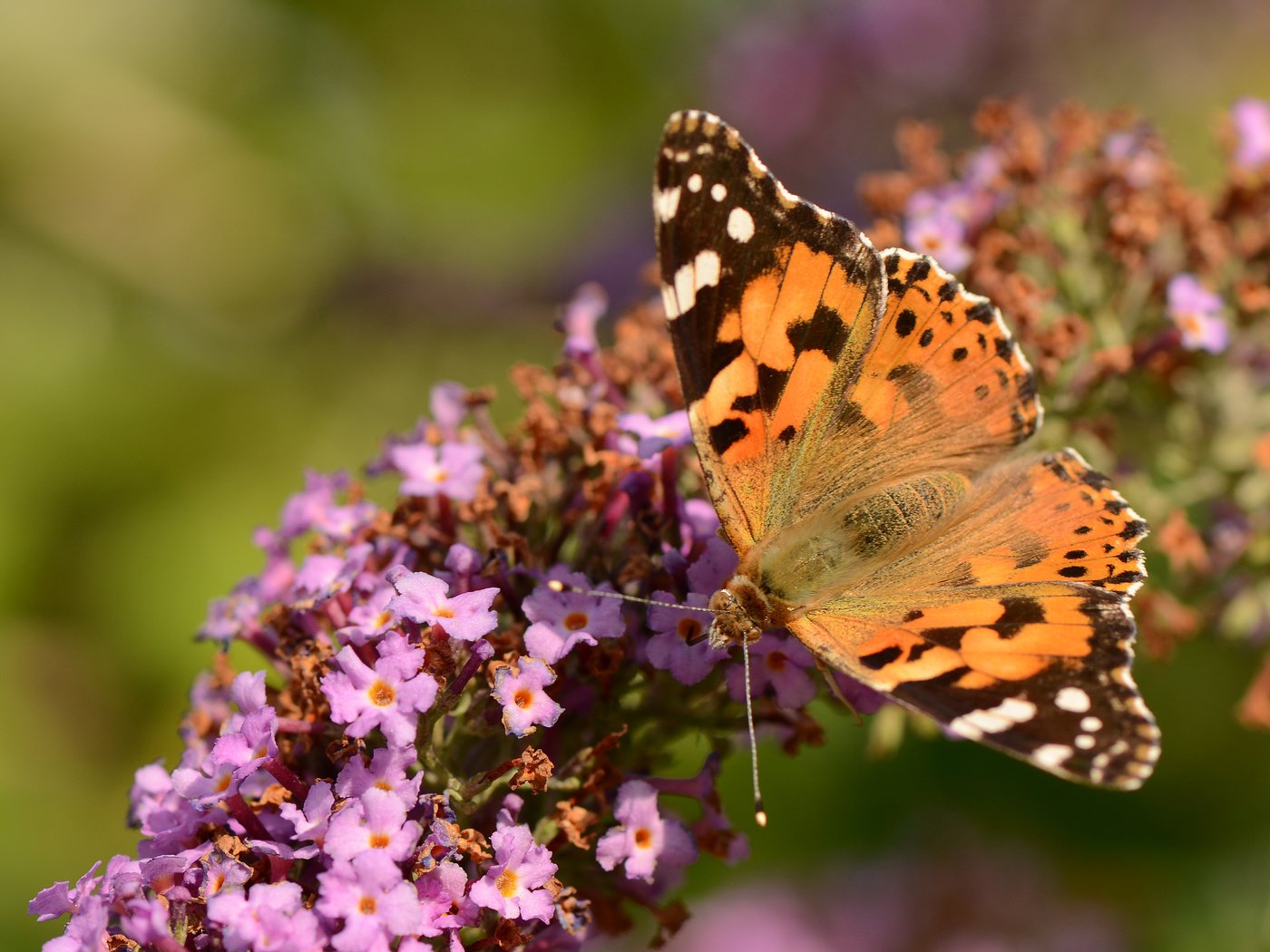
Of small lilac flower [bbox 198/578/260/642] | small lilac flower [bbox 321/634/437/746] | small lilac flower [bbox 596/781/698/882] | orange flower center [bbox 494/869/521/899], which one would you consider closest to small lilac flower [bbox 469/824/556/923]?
orange flower center [bbox 494/869/521/899]

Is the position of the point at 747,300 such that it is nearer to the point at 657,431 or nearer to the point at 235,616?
the point at 657,431

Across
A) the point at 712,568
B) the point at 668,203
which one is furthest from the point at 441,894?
the point at 668,203

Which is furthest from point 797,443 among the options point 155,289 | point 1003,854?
point 155,289

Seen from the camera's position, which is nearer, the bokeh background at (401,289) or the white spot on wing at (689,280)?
the white spot on wing at (689,280)

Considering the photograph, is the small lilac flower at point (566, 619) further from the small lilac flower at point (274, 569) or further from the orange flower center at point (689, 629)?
the small lilac flower at point (274, 569)

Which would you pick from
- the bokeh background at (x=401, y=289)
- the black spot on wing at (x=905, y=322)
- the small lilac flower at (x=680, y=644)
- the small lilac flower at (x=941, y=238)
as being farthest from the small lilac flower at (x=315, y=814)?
the bokeh background at (x=401, y=289)
